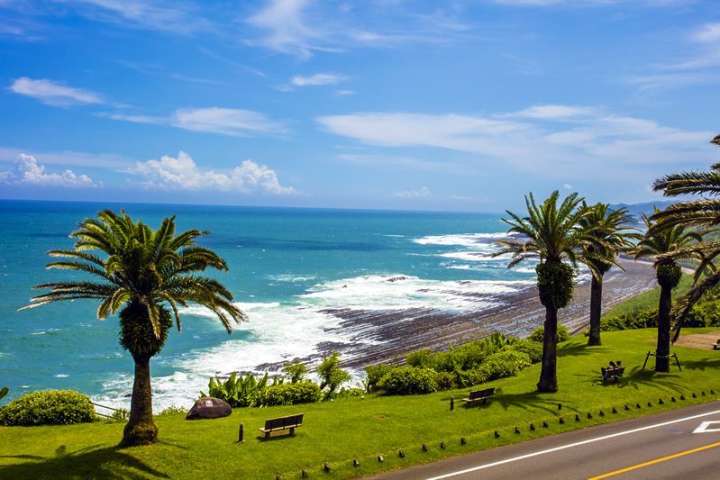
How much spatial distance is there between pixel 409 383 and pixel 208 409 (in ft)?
33.9

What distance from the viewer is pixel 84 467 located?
17719mm

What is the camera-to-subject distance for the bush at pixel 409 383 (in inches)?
1143

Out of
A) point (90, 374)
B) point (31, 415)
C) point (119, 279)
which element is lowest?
point (90, 374)

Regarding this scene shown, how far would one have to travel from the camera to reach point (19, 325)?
62312 millimetres

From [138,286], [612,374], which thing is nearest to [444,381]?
[612,374]

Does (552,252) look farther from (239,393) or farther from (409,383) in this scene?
(239,393)

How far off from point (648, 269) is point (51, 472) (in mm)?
125110

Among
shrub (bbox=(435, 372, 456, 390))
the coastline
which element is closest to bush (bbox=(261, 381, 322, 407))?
shrub (bbox=(435, 372, 456, 390))

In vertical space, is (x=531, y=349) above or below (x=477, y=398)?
below

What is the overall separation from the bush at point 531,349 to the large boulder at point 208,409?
20.6 meters

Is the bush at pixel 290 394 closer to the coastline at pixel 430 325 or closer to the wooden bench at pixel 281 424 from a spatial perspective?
the wooden bench at pixel 281 424

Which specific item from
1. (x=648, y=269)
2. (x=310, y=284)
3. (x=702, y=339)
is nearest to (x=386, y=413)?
(x=702, y=339)

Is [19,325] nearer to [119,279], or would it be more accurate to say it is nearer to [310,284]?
[310,284]

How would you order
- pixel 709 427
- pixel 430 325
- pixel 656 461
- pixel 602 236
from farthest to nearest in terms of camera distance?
pixel 430 325, pixel 602 236, pixel 709 427, pixel 656 461
